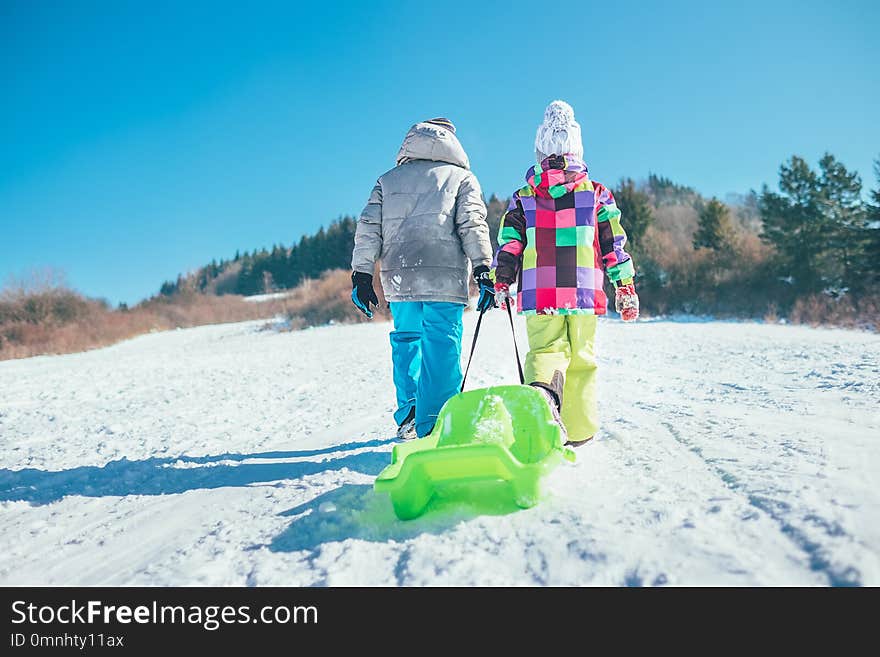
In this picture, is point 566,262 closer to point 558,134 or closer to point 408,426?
point 558,134

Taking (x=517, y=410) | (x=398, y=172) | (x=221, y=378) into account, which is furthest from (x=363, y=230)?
(x=221, y=378)

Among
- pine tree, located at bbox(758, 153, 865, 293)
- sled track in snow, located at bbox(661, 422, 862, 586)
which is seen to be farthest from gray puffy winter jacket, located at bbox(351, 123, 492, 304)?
pine tree, located at bbox(758, 153, 865, 293)

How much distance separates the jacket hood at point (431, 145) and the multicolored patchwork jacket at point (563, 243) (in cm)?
69

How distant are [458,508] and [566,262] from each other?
4.25 ft

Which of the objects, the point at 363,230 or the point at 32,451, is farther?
the point at 32,451

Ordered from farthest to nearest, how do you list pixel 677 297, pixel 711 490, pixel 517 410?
pixel 677 297, pixel 517 410, pixel 711 490

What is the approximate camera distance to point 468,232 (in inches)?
111

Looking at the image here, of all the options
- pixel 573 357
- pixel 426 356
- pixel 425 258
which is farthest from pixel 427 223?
pixel 573 357

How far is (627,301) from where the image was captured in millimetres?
2479

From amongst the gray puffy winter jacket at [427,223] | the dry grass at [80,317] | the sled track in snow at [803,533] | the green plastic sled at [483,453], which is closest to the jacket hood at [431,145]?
the gray puffy winter jacket at [427,223]

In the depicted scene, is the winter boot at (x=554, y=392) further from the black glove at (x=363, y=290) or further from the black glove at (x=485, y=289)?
the black glove at (x=363, y=290)
